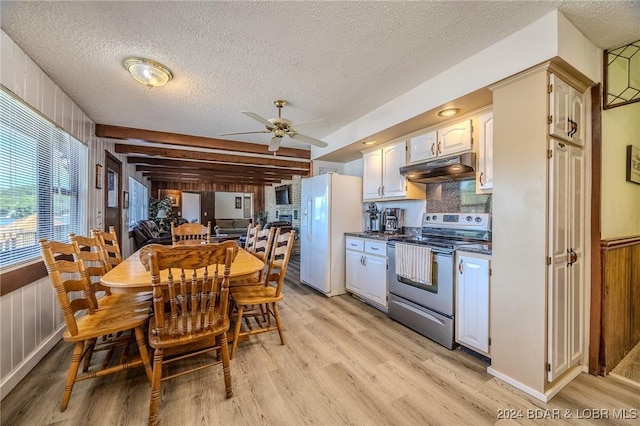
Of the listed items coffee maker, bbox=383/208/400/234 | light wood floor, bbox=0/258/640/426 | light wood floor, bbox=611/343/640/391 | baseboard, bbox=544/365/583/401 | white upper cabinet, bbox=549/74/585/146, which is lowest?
light wood floor, bbox=0/258/640/426

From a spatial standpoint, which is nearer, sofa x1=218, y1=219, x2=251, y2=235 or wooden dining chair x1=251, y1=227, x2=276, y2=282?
wooden dining chair x1=251, y1=227, x2=276, y2=282

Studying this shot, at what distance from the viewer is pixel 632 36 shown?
1.78 meters

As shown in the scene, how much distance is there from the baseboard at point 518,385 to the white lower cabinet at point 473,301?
0.14 m

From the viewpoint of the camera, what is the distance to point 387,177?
11.2 feet

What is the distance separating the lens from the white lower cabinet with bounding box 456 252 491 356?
2.02m

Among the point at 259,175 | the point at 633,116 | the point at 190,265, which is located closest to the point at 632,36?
the point at 633,116

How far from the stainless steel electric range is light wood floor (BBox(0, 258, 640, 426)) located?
0.26 meters

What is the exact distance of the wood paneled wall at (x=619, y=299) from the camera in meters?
1.92

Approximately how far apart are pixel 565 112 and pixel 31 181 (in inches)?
158

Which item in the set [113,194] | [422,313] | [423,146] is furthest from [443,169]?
[113,194]

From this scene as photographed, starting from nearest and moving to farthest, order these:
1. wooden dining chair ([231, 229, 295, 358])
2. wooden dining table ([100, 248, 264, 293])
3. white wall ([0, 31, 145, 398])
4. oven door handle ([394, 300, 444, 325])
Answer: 1. wooden dining table ([100, 248, 264, 293])
2. white wall ([0, 31, 145, 398])
3. wooden dining chair ([231, 229, 295, 358])
4. oven door handle ([394, 300, 444, 325])

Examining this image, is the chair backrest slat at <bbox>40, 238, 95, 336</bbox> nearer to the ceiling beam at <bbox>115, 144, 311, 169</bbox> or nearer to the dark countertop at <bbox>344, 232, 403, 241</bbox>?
the dark countertop at <bbox>344, 232, 403, 241</bbox>

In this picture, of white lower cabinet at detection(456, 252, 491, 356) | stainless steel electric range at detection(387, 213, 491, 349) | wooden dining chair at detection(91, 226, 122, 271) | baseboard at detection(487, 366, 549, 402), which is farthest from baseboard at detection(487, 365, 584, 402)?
wooden dining chair at detection(91, 226, 122, 271)

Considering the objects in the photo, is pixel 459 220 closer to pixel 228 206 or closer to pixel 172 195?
pixel 228 206
